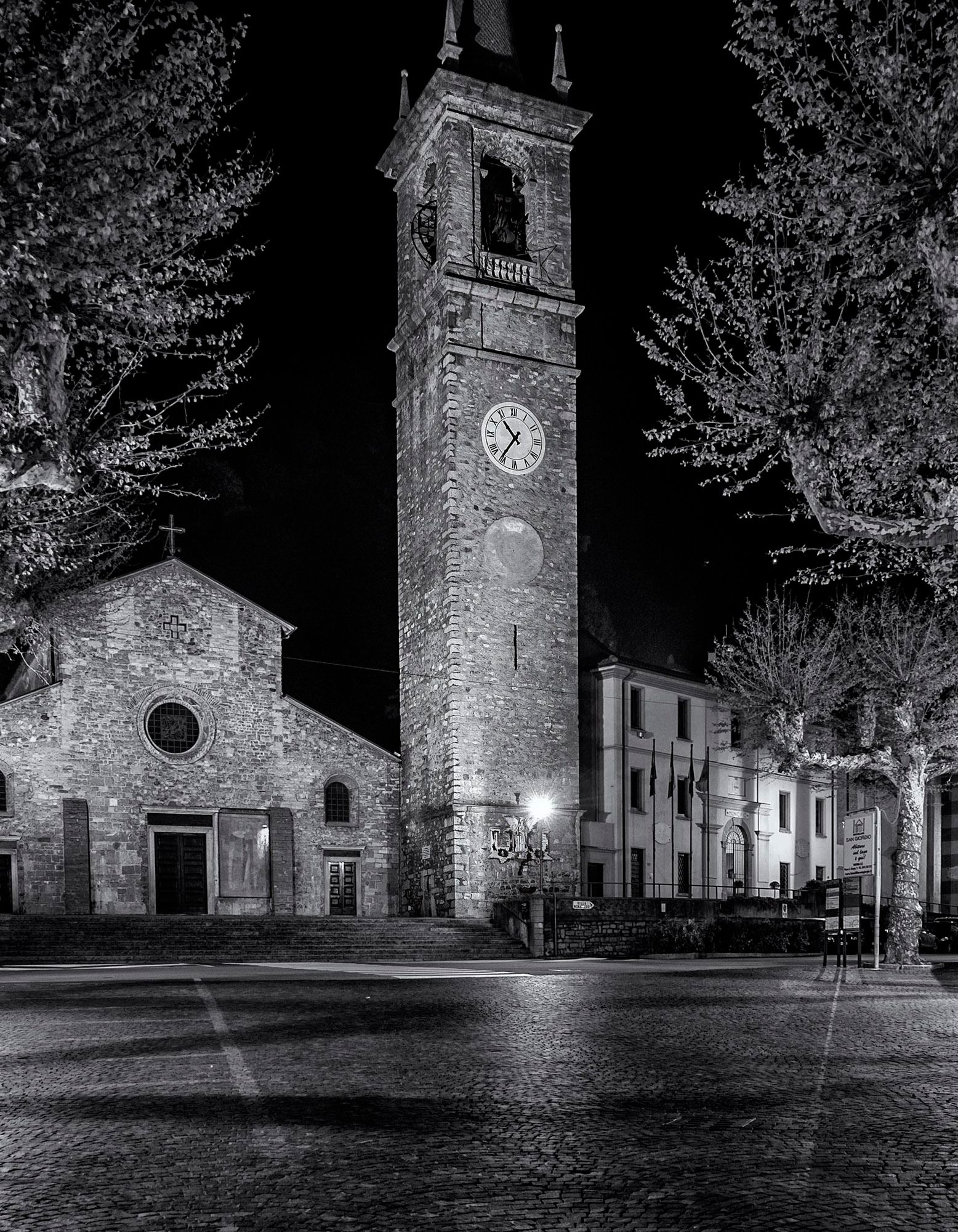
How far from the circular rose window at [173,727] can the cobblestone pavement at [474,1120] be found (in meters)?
23.8

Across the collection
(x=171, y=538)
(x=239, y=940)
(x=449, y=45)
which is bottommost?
(x=239, y=940)

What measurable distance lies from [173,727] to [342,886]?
6516 mm

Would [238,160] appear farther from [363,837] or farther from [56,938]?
[363,837]

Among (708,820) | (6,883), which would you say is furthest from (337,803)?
(708,820)

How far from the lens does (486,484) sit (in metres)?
35.2

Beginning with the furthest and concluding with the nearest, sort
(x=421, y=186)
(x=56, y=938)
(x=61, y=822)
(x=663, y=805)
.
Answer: (x=663, y=805) → (x=421, y=186) → (x=61, y=822) → (x=56, y=938)

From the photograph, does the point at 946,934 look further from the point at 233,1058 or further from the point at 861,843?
the point at 233,1058

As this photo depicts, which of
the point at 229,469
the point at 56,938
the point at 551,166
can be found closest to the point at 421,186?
the point at 551,166

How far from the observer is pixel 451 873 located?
32875mm

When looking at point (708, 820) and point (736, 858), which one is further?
point (736, 858)

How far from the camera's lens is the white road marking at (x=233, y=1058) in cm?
656

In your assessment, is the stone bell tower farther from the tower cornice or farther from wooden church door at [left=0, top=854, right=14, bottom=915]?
wooden church door at [left=0, top=854, right=14, bottom=915]

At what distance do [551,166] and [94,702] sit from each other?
803 inches

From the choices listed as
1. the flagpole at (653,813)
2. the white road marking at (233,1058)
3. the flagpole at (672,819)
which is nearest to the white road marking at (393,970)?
the white road marking at (233,1058)
